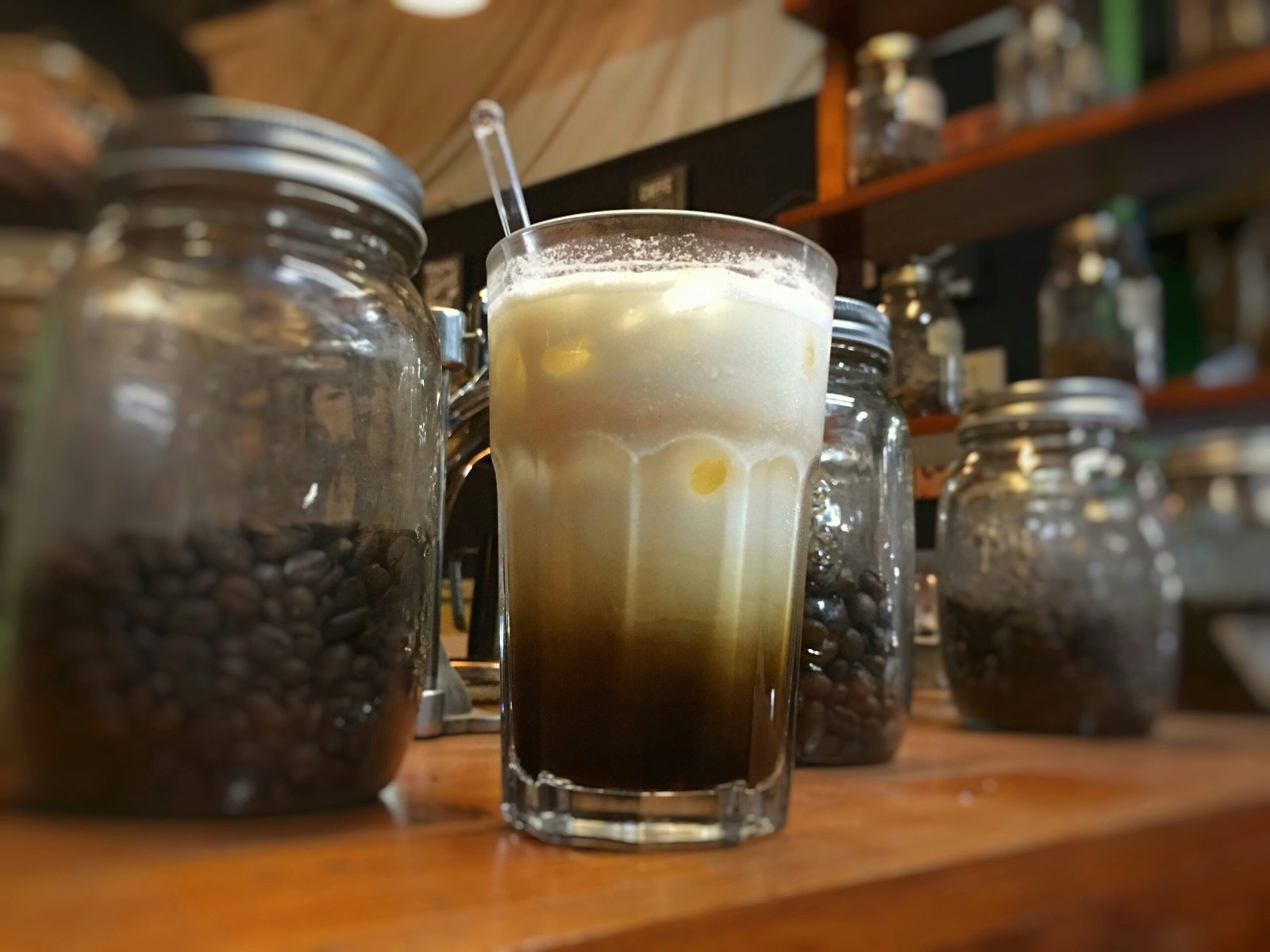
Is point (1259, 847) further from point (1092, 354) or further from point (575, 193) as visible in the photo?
point (575, 193)

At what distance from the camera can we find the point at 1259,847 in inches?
31.9

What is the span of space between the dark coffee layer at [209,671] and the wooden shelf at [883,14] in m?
0.86

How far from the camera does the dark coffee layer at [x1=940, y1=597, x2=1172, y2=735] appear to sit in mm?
924

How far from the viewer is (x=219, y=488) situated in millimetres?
450

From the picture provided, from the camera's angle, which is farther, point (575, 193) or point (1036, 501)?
point (1036, 501)

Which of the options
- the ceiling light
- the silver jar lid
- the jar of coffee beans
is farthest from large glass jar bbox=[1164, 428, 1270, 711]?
the ceiling light

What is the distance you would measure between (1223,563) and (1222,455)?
0.39 ft

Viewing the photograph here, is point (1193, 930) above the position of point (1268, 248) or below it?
below

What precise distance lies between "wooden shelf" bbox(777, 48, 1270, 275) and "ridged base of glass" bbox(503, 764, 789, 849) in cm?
52

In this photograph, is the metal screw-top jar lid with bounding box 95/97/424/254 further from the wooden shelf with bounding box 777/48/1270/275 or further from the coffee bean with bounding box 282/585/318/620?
the wooden shelf with bounding box 777/48/1270/275

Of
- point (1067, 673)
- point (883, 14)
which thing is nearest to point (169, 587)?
point (1067, 673)

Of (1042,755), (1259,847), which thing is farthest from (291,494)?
(1259,847)

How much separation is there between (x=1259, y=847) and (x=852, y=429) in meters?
0.44

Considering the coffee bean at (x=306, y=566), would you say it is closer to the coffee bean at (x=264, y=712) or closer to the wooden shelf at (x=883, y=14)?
the coffee bean at (x=264, y=712)
